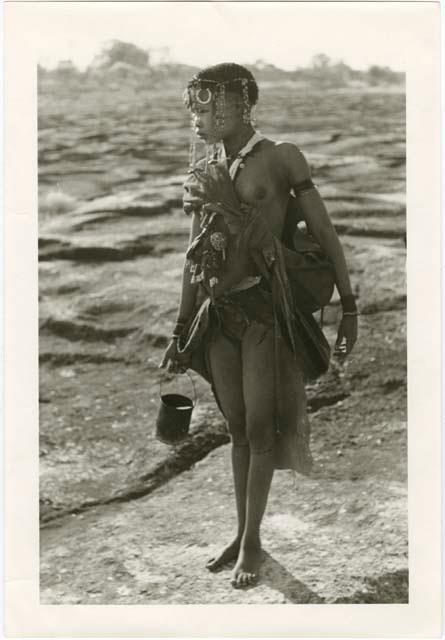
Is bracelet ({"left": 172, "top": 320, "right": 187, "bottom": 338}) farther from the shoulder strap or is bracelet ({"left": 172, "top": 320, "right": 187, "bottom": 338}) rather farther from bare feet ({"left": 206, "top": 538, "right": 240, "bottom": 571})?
bare feet ({"left": 206, "top": 538, "right": 240, "bottom": 571})

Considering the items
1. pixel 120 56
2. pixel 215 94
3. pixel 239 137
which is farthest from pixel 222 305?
pixel 120 56

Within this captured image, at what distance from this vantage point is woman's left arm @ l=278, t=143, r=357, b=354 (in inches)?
141

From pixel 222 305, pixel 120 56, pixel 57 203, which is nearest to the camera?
pixel 222 305

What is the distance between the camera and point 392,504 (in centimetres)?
424

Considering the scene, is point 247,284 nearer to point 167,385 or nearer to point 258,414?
point 258,414

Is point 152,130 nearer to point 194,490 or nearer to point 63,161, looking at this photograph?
point 63,161

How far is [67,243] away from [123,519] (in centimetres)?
161

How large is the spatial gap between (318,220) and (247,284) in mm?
334

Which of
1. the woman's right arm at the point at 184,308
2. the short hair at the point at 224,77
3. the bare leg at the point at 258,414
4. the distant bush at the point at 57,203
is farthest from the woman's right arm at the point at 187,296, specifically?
the distant bush at the point at 57,203

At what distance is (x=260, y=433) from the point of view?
3686mm

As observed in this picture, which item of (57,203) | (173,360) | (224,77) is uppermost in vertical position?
(224,77)

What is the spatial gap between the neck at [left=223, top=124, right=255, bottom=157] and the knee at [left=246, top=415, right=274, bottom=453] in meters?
0.95

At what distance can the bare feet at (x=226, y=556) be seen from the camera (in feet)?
13.1
